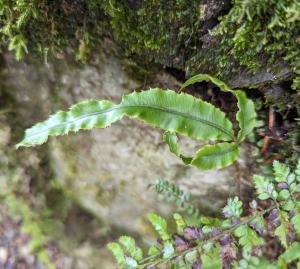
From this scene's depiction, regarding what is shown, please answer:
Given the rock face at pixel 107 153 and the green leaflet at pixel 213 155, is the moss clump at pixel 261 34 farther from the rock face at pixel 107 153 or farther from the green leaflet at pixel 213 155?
the rock face at pixel 107 153

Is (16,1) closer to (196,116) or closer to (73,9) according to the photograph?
(73,9)

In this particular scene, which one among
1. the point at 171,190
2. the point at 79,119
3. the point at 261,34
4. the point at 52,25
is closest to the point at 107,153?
the point at 171,190

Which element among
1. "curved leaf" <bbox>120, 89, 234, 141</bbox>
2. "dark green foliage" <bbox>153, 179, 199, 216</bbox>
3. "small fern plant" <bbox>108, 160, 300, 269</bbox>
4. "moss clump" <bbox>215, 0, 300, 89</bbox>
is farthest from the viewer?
"dark green foliage" <bbox>153, 179, 199, 216</bbox>

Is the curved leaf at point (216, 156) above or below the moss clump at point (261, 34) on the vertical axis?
below

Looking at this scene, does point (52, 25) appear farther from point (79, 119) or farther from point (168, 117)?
point (168, 117)

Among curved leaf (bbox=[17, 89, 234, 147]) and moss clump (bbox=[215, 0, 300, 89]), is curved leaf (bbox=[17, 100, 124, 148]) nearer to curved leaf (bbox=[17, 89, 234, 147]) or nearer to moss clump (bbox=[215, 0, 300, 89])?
curved leaf (bbox=[17, 89, 234, 147])

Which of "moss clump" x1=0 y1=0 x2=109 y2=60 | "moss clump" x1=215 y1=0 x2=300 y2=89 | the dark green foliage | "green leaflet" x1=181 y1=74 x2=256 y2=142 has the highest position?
"moss clump" x1=0 y1=0 x2=109 y2=60

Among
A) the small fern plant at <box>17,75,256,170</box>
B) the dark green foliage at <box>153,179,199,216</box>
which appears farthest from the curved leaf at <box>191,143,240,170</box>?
the dark green foliage at <box>153,179,199,216</box>

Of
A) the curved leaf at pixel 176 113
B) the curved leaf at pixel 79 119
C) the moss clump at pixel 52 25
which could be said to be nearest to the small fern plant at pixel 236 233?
the curved leaf at pixel 176 113

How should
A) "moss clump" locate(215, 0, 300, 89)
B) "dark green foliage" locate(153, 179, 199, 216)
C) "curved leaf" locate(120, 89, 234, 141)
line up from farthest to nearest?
"dark green foliage" locate(153, 179, 199, 216) < "curved leaf" locate(120, 89, 234, 141) < "moss clump" locate(215, 0, 300, 89)
